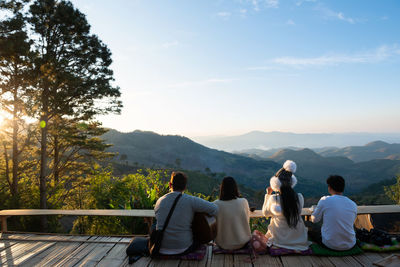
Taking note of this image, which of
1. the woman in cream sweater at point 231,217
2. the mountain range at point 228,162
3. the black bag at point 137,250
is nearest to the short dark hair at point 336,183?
the woman in cream sweater at point 231,217

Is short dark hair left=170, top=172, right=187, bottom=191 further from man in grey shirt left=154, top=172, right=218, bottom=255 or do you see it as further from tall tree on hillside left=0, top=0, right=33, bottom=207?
tall tree on hillside left=0, top=0, right=33, bottom=207

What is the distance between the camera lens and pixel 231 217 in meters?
3.10

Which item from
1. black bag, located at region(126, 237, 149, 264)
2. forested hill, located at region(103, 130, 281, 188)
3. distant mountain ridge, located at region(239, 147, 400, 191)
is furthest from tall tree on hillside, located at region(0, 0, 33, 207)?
distant mountain ridge, located at region(239, 147, 400, 191)

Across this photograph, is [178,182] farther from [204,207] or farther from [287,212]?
[287,212]

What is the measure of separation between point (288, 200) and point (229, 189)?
72 centimetres

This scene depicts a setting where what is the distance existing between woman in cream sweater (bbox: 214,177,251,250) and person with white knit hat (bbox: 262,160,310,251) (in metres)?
0.37

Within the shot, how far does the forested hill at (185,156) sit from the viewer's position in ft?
308

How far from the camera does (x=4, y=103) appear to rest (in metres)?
9.67

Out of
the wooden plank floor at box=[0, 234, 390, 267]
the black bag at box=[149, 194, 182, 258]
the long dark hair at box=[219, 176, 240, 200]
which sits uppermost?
the long dark hair at box=[219, 176, 240, 200]

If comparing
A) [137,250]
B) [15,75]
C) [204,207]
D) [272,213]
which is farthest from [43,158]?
[272,213]

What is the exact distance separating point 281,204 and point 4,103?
10894 mm

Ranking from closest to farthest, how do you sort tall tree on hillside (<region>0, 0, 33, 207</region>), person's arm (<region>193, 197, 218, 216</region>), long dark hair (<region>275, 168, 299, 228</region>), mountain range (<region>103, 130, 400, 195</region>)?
person's arm (<region>193, 197, 218, 216</region>) < long dark hair (<region>275, 168, 299, 228</region>) < tall tree on hillside (<region>0, 0, 33, 207</region>) < mountain range (<region>103, 130, 400, 195</region>)

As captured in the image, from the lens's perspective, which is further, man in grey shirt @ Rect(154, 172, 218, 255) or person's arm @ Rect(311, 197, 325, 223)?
person's arm @ Rect(311, 197, 325, 223)

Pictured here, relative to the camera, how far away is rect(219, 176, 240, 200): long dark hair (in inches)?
123
